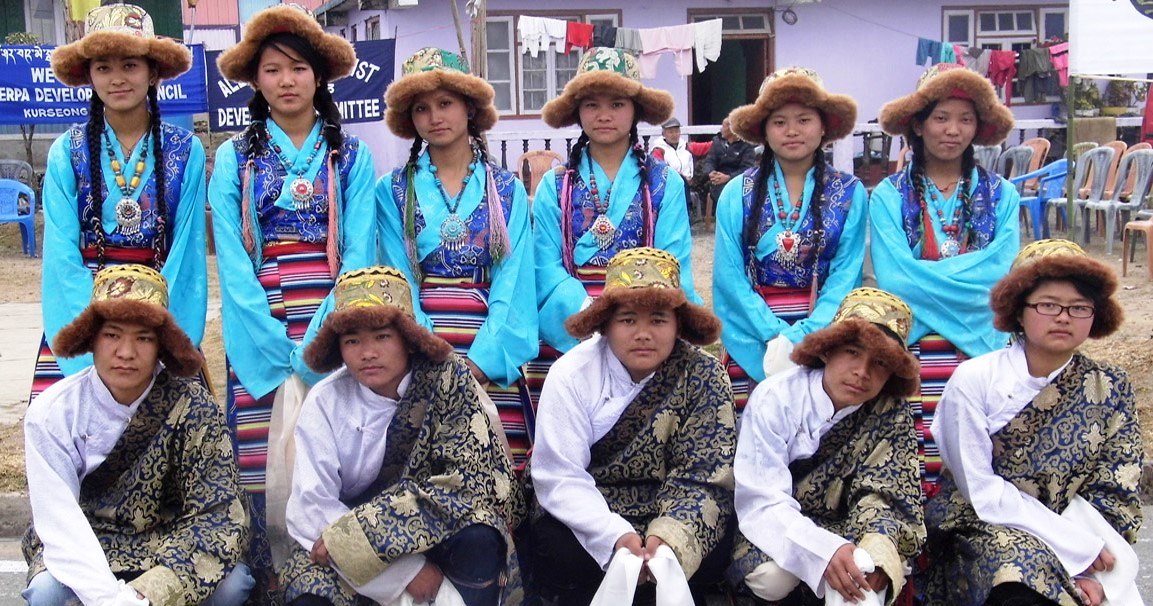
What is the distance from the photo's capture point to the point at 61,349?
3.64 meters

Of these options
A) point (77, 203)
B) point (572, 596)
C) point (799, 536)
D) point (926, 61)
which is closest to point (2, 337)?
point (77, 203)

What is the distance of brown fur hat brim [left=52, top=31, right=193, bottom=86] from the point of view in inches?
167

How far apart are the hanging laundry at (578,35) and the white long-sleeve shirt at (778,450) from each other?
13.2m

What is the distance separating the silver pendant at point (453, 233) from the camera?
4488mm

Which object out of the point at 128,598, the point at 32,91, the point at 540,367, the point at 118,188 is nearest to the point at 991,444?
the point at 540,367

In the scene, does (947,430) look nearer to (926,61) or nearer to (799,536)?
(799,536)

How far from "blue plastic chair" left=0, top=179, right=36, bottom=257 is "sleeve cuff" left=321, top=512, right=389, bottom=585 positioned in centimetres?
1130

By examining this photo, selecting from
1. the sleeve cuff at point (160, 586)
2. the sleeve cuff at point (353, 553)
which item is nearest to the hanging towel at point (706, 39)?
the sleeve cuff at point (353, 553)

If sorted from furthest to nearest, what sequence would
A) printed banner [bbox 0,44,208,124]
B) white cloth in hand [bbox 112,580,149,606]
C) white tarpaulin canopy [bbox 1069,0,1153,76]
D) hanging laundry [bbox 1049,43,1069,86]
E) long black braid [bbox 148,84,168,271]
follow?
hanging laundry [bbox 1049,43,1069,86], printed banner [bbox 0,44,208,124], white tarpaulin canopy [bbox 1069,0,1153,76], long black braid [bbox 148,84,168,271], white cloth in hand [bbox 112,580,149,606]

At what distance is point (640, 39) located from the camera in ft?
55.8

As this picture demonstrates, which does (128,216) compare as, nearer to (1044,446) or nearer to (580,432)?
(580,432)

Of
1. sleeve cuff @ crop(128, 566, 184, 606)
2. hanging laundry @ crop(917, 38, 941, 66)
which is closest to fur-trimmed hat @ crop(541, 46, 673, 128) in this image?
sleeve cuff @ crop(128, 566, 184, 606)

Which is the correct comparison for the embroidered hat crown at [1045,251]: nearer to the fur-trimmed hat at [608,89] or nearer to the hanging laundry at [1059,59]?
the fur-trimmed hat at [608,89]

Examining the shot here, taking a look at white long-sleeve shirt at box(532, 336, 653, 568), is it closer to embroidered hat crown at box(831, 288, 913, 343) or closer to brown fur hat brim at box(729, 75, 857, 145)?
embroidered hat crown at box(831, 288, 913, 343)
